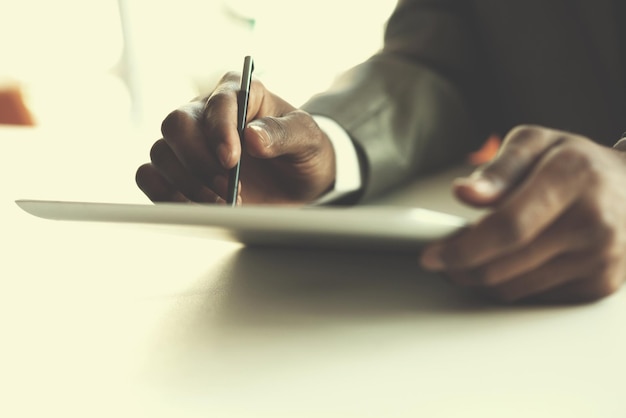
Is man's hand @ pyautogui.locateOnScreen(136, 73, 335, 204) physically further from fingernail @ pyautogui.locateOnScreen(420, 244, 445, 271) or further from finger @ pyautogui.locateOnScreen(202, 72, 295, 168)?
fingernail @ pyautogui.locateOnScreen(420, 244, 445, 271)

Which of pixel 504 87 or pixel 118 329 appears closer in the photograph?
pixel 118 329

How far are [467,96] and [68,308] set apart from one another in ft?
2.21

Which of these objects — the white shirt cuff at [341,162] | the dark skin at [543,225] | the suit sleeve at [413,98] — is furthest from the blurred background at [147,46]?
the dark skin at [543,225]

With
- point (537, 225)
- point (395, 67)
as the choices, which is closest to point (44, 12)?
point (395, 67)

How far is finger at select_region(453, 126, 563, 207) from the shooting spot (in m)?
0.34

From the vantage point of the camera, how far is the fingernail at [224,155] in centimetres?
54

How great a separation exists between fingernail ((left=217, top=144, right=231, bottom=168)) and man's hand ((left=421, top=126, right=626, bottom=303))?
229 mm

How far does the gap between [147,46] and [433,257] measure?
123 inches

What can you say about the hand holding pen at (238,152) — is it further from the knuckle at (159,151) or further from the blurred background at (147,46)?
the blurred background at (147,46)

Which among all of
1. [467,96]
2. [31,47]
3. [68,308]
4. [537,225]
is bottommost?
[68,308]

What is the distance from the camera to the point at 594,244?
36 centimetres

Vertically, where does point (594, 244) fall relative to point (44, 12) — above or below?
below

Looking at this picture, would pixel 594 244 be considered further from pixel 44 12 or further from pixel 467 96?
pixel 44 12

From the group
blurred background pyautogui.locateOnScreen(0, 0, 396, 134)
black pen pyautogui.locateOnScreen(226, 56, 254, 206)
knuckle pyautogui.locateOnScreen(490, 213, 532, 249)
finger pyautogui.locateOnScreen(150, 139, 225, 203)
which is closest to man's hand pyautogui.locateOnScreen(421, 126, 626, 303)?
knuckle pyautogui.locateOnScreen(490, 213, 532, 249)
